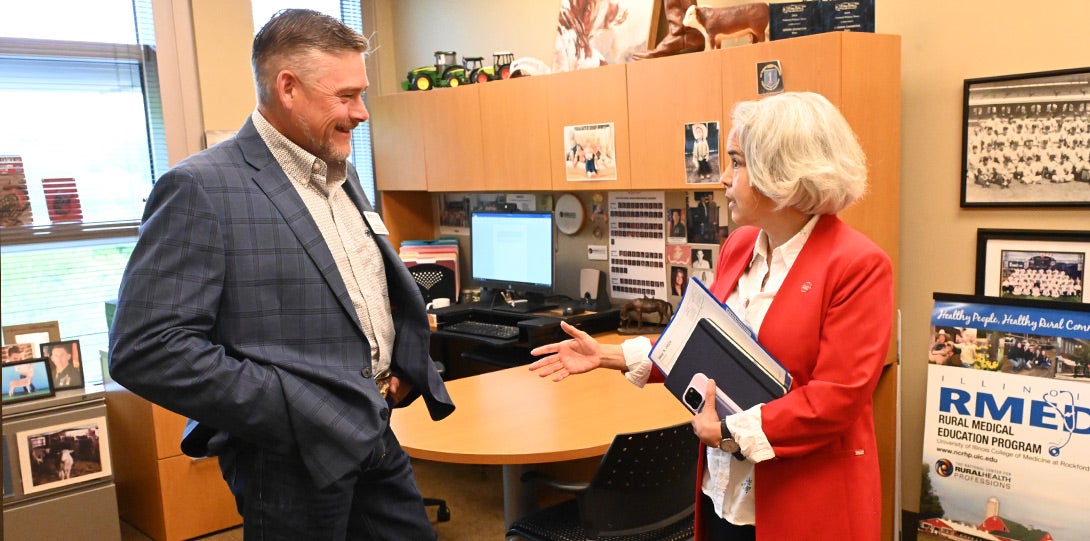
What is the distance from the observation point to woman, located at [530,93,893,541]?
1448mm

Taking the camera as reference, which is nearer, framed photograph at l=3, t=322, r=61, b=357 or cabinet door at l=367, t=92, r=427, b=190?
framed photograph at l=3, t=322, r=61, b=357

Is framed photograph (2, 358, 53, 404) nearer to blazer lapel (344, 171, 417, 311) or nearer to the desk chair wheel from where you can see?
the desk chair wheel

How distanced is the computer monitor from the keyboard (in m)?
0.17

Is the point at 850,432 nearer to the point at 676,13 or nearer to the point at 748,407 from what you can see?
the point at 748,407

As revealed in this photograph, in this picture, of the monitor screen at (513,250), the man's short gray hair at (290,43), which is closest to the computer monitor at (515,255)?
the monitor screen at (513,250)

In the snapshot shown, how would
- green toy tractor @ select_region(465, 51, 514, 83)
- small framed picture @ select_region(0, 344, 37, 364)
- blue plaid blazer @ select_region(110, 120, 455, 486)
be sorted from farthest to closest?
green toy tractor @ select_region(465, 51, 514, 83), small framed picture @ select_region(0, 344, 37, 364), blue plaid blazer @ select_region(110, 120, 455, 486)

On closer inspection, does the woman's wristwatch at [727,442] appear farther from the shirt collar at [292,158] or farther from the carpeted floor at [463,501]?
the carpeted floor at [463,501]

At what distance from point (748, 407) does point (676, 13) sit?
2040 millimetres

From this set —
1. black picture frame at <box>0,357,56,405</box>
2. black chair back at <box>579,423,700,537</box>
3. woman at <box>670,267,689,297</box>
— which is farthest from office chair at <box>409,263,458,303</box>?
black chair back at <box>579,423,700,537</box>

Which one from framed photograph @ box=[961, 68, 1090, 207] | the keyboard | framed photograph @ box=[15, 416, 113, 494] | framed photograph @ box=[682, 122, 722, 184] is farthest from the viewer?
the keyboard

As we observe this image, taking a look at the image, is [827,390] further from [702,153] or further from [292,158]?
[702,153]

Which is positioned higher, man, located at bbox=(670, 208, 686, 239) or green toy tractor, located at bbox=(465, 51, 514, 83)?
green toy tractor, located at bbox=(465, 51, 514, 83)

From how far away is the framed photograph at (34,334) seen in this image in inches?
132

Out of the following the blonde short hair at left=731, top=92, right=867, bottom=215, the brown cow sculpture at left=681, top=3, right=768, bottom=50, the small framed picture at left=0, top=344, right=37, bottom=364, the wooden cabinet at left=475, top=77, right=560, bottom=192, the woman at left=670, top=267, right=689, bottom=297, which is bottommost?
the small framed picture at left=0, top=344, right=37, bottom=364
